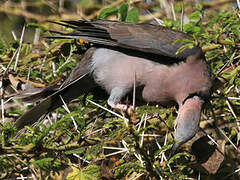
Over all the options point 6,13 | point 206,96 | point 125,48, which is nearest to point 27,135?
point 125,48

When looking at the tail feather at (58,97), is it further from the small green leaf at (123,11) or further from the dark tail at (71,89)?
the small green leaf at (123,11)

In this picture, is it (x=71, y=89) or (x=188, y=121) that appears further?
(x=71, y=89)

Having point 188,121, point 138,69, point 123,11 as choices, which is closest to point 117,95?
point 138,69

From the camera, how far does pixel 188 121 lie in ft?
11.9

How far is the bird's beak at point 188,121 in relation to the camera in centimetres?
352

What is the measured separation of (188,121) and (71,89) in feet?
4.33

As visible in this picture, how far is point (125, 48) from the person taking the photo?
13.5 ft

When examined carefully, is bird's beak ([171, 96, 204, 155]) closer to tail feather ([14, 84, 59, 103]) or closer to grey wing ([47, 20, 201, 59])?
grey wing ([47, 20, 201, 59])

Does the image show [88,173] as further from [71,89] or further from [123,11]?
[123,11]

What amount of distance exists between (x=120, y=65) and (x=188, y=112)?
860 millimetres

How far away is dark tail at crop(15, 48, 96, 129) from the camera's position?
12.9 ft

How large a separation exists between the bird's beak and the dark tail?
1.07 m

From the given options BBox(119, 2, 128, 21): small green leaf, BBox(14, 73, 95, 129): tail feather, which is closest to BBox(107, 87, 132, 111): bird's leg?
BBox(14, 73, 95, 129): tail feather

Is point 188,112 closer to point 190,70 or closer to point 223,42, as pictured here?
point 190,70
